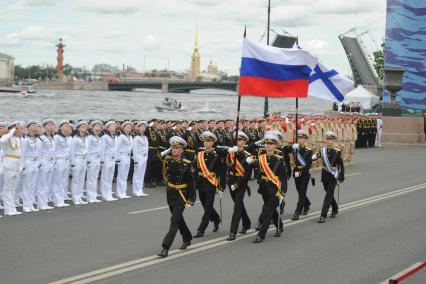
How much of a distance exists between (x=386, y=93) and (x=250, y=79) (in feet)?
116

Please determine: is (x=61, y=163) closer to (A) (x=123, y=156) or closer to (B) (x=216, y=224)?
(A) (x=123, y=156)

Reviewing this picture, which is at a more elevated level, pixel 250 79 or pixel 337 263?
pixel 250 79

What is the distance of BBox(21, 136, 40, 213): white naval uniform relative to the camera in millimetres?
14570

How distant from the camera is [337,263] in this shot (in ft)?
32.6

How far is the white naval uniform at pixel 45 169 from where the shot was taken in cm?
1491

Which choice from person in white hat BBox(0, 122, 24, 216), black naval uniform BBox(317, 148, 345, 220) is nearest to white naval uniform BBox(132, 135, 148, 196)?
person in white hat BBox(0, 122, 24, 216)

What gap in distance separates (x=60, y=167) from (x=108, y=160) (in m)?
1.53

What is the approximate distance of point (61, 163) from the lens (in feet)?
50.8

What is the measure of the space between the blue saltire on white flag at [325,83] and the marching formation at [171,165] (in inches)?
77.5

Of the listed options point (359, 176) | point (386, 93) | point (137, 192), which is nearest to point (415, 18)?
point (386, 93)

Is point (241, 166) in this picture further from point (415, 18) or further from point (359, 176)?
point (415, 18)

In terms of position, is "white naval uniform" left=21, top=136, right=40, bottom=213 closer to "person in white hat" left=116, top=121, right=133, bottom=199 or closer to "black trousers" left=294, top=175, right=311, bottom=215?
"person in white hat" left=116, top=121, right=133, bottom=199

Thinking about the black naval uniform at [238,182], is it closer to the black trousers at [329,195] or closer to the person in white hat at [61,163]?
the black trousers at [329,195]

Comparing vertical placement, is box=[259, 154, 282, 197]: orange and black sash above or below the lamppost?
below
